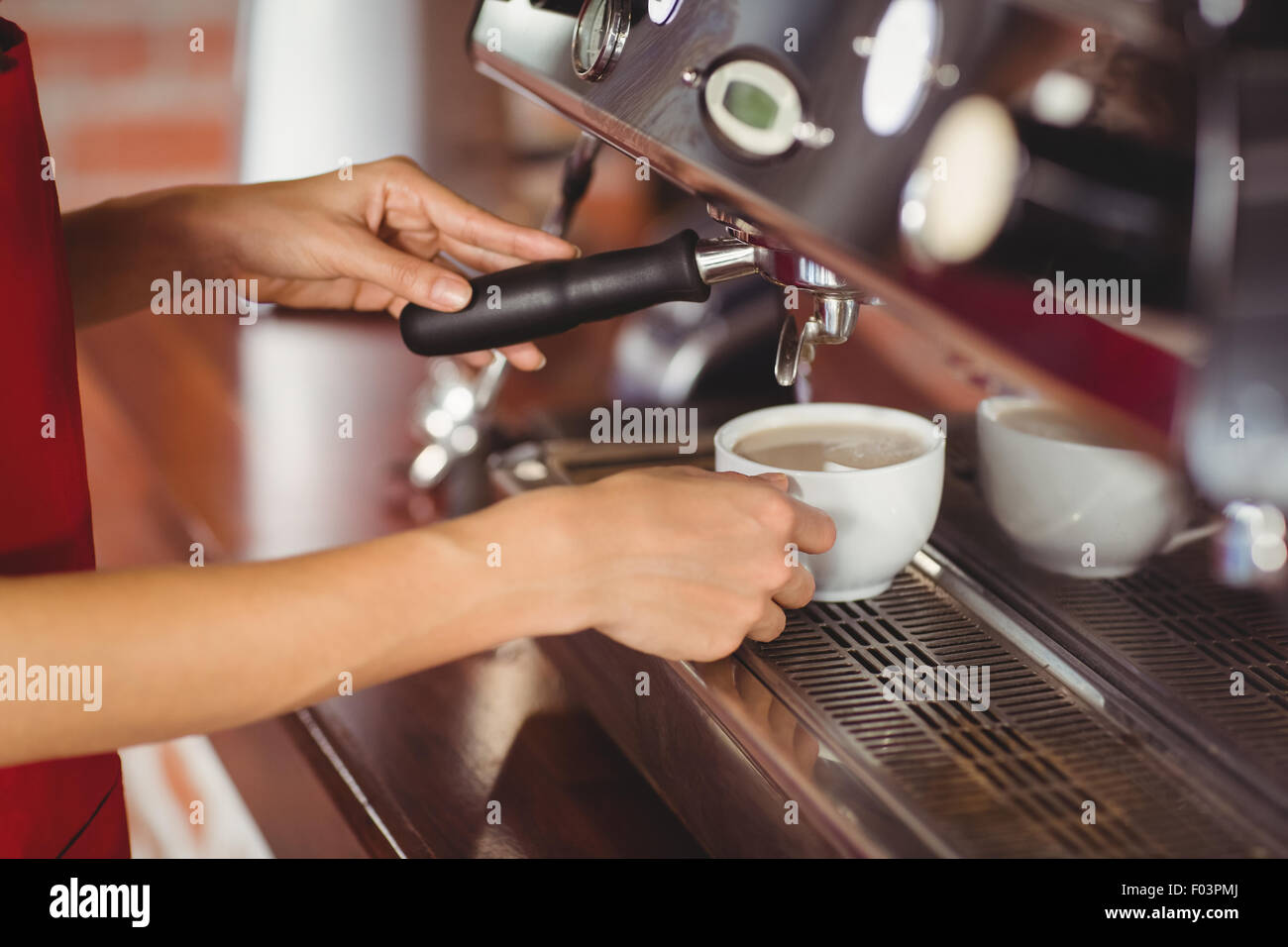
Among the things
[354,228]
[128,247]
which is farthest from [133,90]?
[354,228]

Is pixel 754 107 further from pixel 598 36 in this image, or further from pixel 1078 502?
pixel 1078 502

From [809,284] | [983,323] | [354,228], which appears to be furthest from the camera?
[354,228]

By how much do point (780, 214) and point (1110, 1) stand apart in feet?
0.53

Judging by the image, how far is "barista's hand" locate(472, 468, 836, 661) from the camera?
639 millimetres

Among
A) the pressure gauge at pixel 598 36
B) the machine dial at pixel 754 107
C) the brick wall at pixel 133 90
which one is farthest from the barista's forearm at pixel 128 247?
the brick wall at pixel 133 90

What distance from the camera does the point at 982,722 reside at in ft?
2.14

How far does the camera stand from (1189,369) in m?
0.41

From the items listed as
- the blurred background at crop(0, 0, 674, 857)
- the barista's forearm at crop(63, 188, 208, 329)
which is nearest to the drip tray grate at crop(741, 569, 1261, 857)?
the blurred background at crop(0, 0, 674, 857)

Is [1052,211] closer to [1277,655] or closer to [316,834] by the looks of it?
[1277,655]

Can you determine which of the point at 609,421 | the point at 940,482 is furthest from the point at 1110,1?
the point at 609,421

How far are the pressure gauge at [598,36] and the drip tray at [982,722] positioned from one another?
0.34 meters

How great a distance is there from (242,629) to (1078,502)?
0.48 m

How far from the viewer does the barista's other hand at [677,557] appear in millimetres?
646

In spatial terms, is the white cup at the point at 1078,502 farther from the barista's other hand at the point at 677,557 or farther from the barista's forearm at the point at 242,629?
the barista's forearm at the point at 242,629
